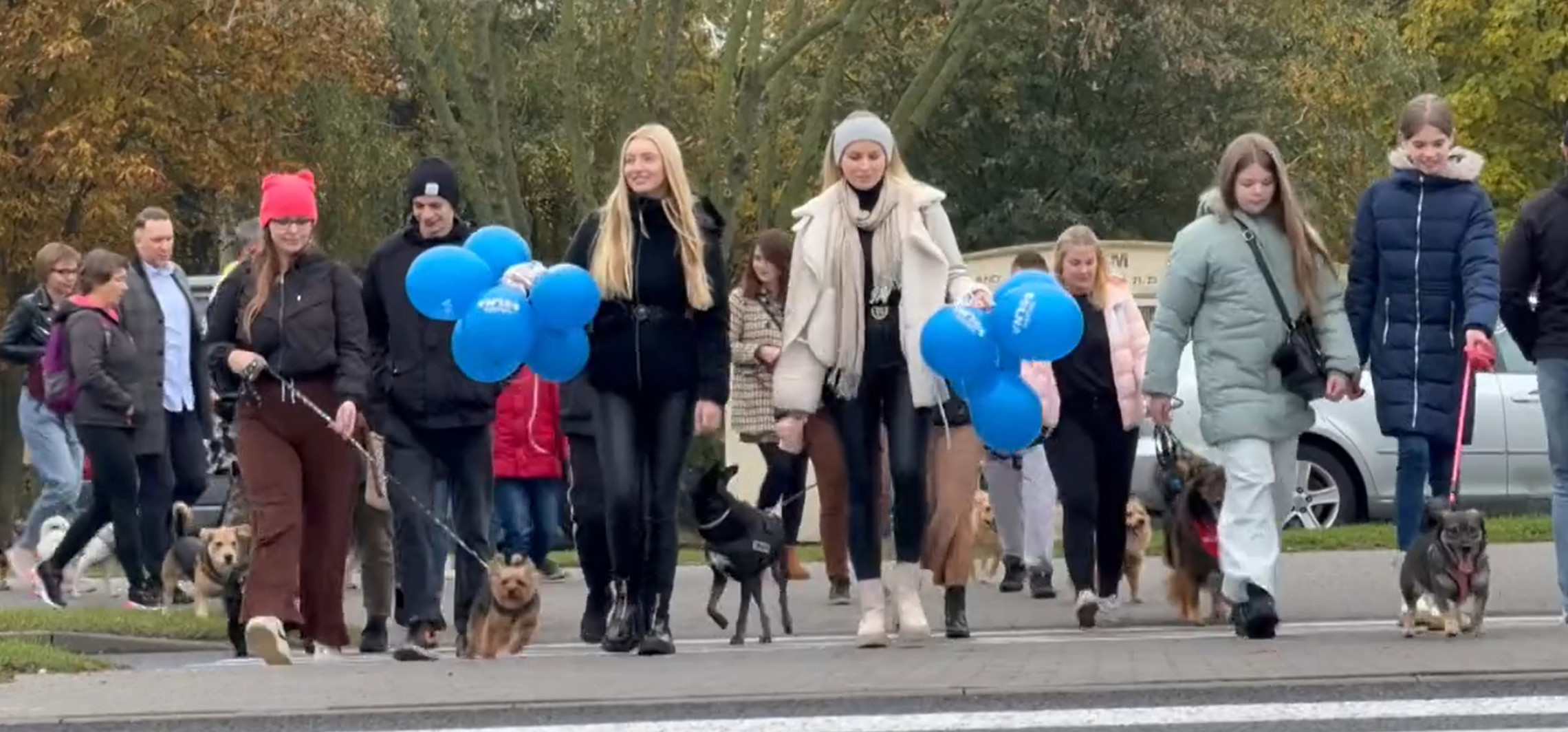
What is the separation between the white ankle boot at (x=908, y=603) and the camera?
33.4 ft

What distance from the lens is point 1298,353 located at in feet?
32.9

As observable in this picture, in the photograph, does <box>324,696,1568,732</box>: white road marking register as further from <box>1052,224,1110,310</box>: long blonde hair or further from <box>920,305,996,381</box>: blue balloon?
<box>1052,224,1110,310</box>: long blonde hair

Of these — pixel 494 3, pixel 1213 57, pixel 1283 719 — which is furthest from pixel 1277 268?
pixel 1213 57

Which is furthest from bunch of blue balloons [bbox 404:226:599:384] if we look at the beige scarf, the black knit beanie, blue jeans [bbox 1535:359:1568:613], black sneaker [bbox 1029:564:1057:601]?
black sneaker [bbox 1029:564:1057:601]

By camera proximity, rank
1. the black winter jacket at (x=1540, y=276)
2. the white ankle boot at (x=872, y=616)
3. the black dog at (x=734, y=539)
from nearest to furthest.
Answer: the white ankle boot at (x=872, y=616), the black winter jacket at (x=1540, y=276), the black dog at (x=734, y=539)

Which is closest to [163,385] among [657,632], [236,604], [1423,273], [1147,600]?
[236,604]

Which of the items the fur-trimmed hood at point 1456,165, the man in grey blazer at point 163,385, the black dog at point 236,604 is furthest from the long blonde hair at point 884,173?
the man in grey blazer at point 163,385

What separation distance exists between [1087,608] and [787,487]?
7.07 feet

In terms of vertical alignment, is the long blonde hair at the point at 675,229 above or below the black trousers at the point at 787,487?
above

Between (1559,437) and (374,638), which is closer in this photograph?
(1559,437)

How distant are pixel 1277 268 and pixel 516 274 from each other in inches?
112

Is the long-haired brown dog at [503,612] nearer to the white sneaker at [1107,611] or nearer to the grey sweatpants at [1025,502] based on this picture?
the white sneaker at [1107,611]

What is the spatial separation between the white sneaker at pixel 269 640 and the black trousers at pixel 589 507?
1.55m

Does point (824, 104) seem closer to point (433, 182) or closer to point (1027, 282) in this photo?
point (433, 182)
